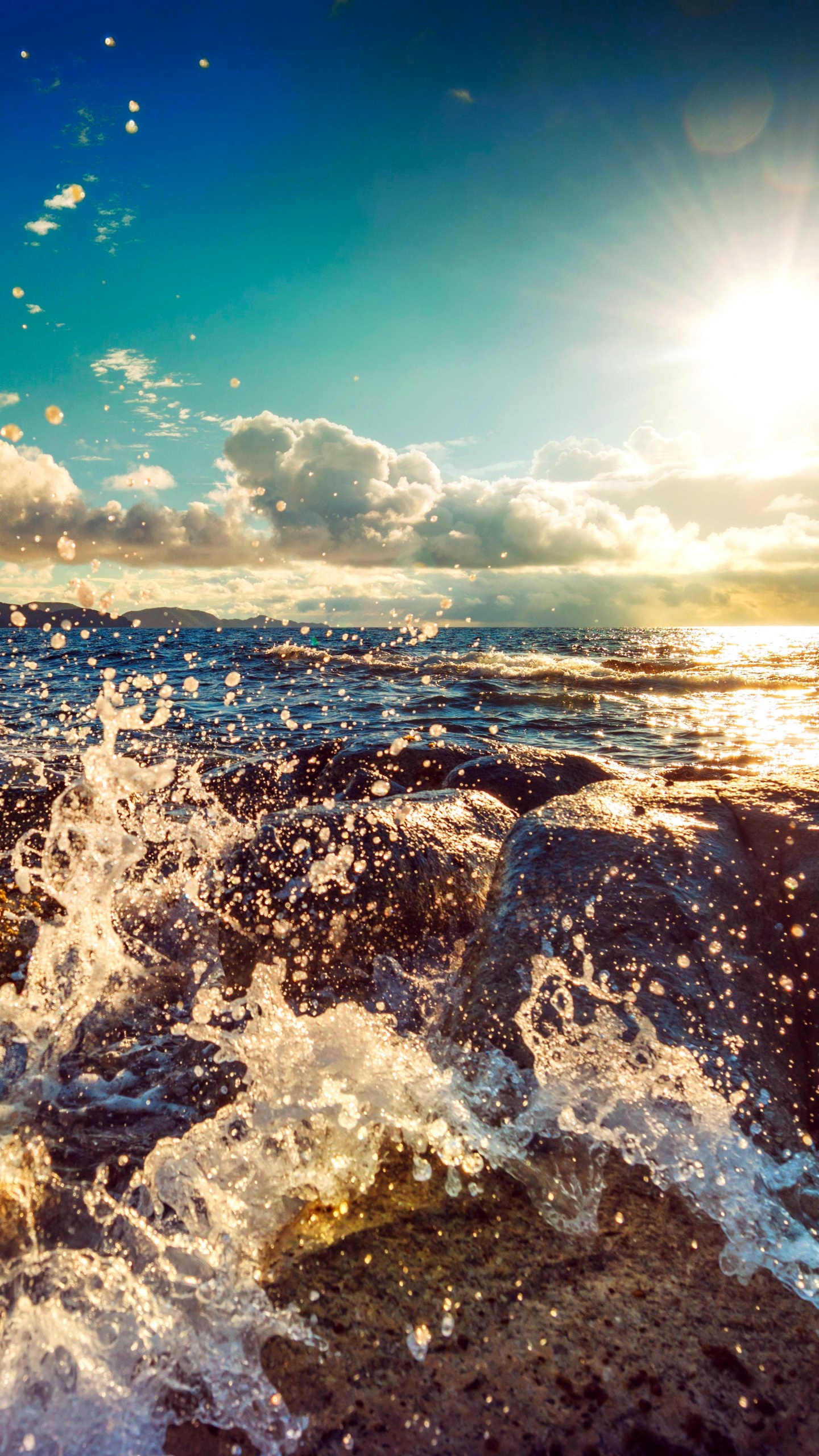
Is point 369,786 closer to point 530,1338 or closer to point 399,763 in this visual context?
point 399,763

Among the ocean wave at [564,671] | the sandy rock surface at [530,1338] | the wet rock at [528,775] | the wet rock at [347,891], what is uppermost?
the ocean wave at [564,671]

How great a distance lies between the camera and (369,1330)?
1.77 metres

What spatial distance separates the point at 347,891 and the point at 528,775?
2.65 metres

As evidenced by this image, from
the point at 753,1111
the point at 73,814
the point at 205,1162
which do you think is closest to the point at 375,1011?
the point at 205,1162

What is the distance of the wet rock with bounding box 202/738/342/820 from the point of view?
6348 mm

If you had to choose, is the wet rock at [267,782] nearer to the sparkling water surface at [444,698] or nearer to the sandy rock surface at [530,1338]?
the sparkling water surface at [444,698]

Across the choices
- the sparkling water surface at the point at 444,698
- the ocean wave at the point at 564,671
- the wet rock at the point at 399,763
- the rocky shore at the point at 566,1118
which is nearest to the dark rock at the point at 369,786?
the wet rock at the point at 399,763

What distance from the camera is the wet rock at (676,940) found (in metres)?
2.78

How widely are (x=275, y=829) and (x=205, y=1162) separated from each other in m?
2.31

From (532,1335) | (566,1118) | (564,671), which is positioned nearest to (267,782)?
(566,1118)

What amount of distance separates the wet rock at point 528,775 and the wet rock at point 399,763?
336 mm

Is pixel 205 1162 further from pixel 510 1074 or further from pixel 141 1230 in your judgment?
pixel 510 1074

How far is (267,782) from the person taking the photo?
6668 mm

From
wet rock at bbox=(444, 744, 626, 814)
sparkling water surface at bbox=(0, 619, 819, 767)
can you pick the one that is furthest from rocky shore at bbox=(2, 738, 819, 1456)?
sparkling water surface at bbox=(0, 619, 819, 767)
